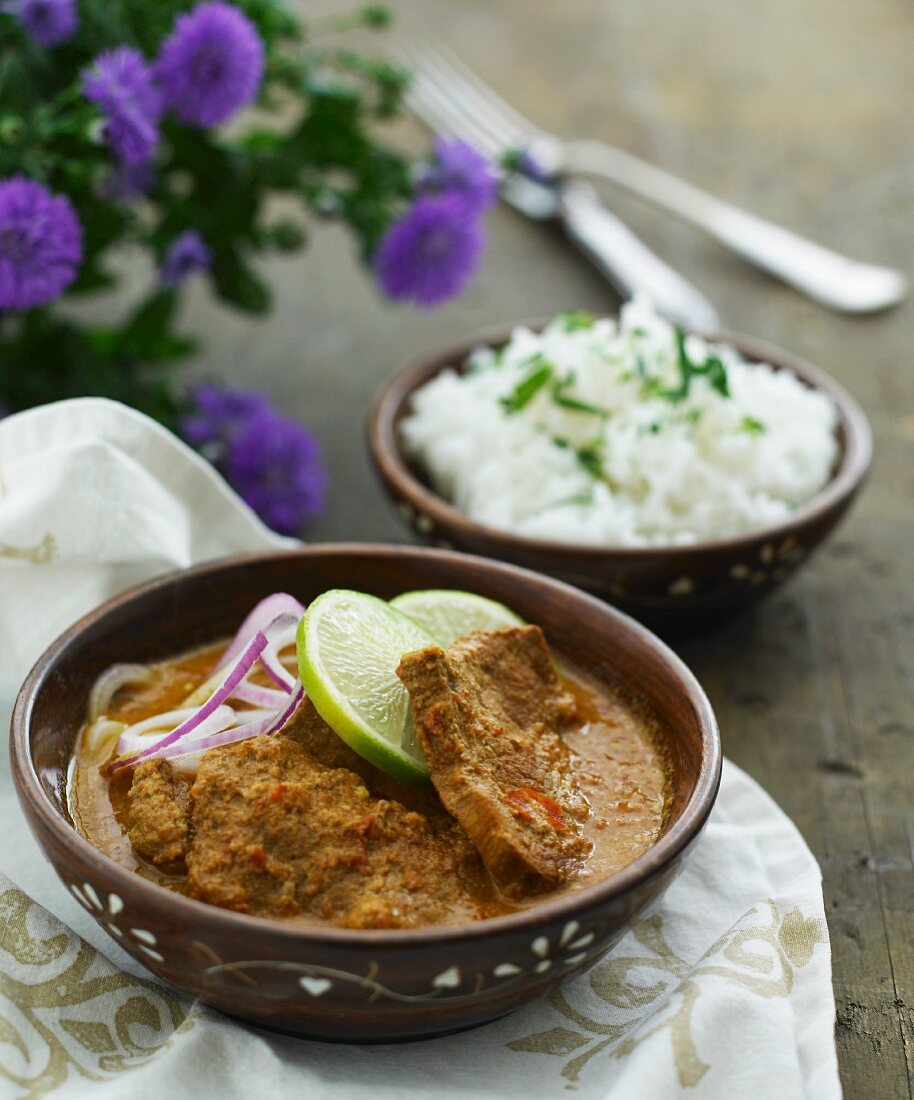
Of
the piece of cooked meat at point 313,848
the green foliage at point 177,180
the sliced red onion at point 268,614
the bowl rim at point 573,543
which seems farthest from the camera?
the green foliage at point 177,180

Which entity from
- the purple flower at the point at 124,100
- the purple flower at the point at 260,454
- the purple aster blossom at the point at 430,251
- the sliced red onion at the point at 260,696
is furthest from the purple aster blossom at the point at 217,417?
the sliced red onion at the point at 260,696

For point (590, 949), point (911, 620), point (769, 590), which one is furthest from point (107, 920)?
point (911, 620)

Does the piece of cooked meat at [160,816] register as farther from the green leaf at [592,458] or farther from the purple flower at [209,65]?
the purple flower at [209,65]

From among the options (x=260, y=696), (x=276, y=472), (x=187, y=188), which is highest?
(x=260, y=696)

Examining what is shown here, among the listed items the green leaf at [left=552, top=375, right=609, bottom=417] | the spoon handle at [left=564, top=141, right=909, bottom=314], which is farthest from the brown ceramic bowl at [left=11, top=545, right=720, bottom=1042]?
the spoon handle at [left=564, top=141, right=909, bottom=314]

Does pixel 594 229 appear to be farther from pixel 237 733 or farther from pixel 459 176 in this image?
pixel 237 733

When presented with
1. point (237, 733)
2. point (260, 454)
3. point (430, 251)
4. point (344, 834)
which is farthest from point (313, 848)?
point (430, 251)
